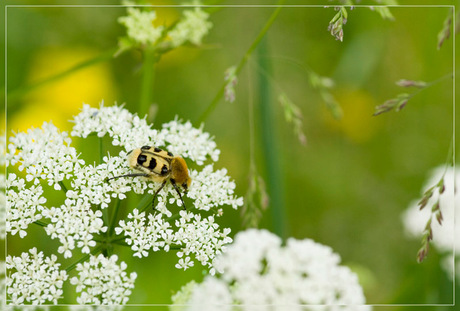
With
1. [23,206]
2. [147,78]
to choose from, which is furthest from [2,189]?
[147,78]

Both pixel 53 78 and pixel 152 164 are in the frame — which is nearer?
pixel 152 164

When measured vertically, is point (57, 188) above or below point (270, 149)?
below

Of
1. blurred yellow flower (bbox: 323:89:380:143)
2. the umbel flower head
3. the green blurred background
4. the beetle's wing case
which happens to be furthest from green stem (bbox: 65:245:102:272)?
blurred yellow flower (bbox: 323:89:380:143)

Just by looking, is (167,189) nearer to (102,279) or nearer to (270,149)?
(102,279)

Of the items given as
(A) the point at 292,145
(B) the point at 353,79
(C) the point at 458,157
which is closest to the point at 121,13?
(A) the point at 292,145

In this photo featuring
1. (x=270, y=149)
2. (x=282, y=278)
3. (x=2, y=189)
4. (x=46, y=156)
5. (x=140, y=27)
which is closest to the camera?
(x=282, y=278)

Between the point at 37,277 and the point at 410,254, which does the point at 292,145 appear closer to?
the point at 410,254

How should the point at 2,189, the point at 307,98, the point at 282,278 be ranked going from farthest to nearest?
the point at 307,98, the point at 2,189, the point at 282,278
